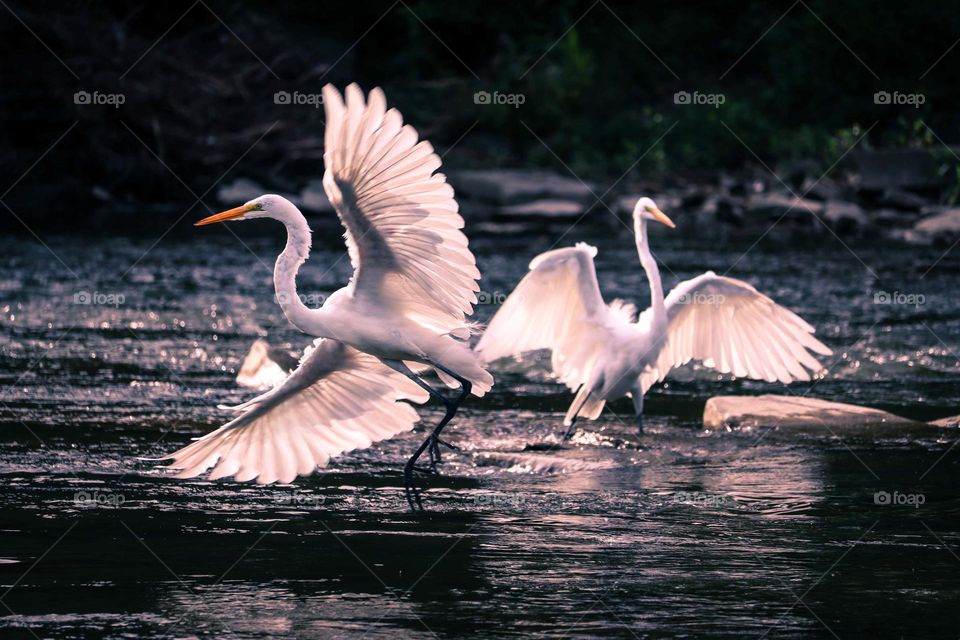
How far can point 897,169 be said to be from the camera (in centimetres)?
2192

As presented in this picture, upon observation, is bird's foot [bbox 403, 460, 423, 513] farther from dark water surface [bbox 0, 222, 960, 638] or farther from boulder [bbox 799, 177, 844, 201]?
boulder [bbox 799, 177, 844, 201]

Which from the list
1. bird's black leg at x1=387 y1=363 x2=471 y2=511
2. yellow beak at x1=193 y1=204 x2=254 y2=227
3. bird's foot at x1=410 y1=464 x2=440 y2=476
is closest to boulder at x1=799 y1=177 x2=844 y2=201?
bird's foot at x1=410 y1=464 x2=440 y2=476

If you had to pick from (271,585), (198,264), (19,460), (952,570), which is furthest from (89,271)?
(952,570)

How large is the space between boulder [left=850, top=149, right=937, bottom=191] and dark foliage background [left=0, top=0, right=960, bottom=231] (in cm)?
49

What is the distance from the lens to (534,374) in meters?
11.5

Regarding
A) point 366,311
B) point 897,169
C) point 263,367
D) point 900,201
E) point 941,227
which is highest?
point 897,169

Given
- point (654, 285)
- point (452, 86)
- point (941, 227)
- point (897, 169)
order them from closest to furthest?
point (654, 285) → point (941, 227) → point (897, 169) → point (452, 86)

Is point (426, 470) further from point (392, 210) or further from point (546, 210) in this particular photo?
point (546, 210)

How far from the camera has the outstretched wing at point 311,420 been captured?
677cm

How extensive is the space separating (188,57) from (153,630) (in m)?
17.5

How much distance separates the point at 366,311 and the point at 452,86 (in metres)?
19.8

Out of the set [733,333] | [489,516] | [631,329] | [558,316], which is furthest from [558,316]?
[489,516]

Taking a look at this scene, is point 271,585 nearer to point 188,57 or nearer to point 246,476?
point 246,476

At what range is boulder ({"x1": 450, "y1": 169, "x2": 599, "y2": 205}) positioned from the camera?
21844 millimetres
